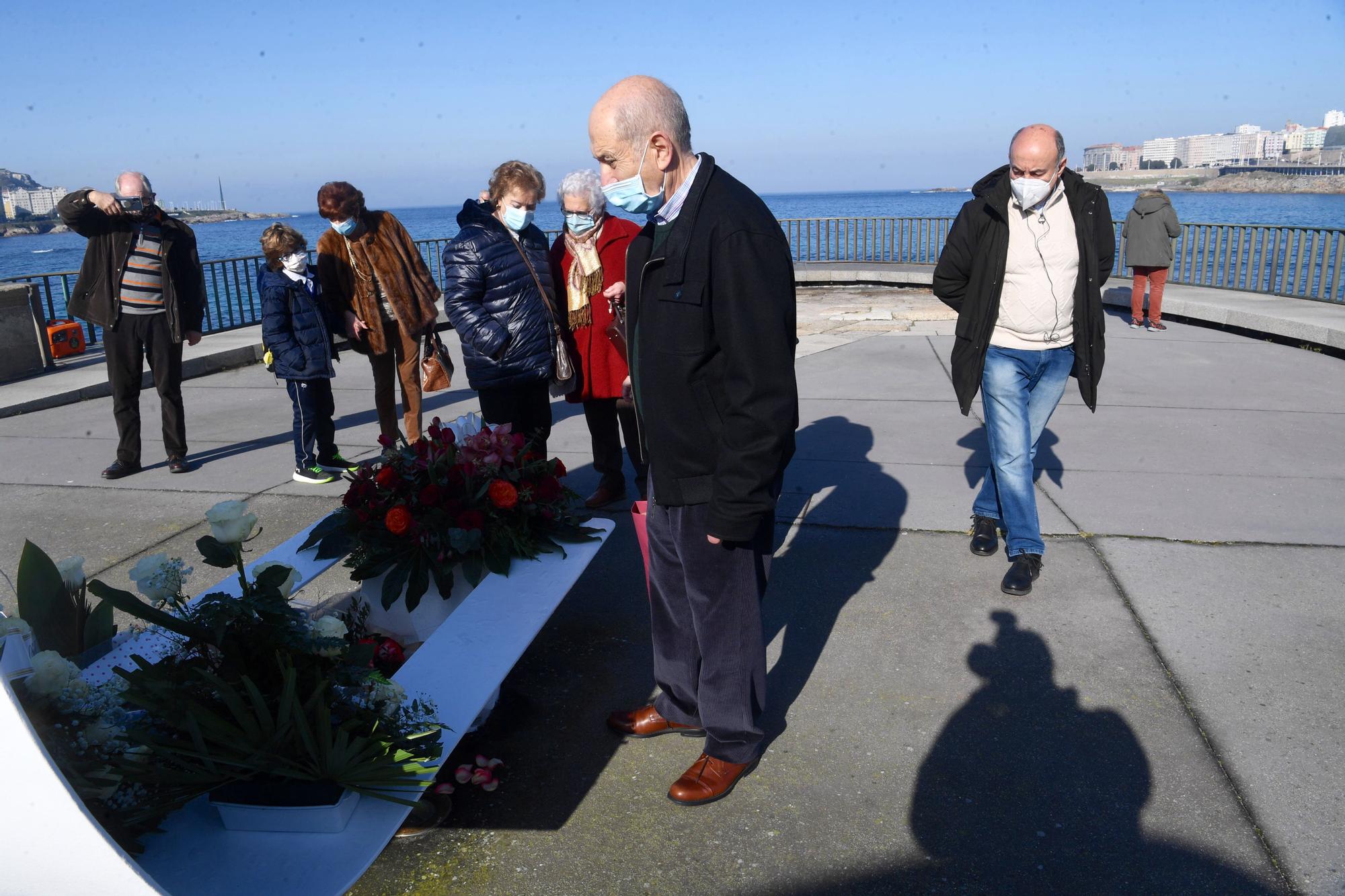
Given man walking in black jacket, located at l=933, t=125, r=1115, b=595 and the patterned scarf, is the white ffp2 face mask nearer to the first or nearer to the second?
man walking in black jacket, located at l=933, t=125, r=1115, b=595

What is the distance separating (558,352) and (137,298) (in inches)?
123

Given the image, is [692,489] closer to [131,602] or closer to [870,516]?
[131,602]

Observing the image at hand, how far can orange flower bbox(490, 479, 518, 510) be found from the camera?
3.48 meters

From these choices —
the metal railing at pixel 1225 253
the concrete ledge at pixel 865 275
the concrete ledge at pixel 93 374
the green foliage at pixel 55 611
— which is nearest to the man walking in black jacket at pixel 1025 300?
the green foliage at pixel 55 611

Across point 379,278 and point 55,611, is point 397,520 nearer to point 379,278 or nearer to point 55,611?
point 55,611

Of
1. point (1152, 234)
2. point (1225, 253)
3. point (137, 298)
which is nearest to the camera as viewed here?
point (137, 298)

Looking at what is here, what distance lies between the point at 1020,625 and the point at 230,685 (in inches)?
119

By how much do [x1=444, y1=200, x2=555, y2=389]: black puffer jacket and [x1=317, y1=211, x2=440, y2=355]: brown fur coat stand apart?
4.51 feet

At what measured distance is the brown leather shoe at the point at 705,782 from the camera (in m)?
2.85

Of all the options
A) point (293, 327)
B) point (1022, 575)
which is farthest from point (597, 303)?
point (1022, 575)

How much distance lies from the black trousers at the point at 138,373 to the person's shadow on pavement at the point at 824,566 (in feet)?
14.0

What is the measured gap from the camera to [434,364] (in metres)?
6.21

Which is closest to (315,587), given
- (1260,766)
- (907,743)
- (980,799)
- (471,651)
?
(471,651)

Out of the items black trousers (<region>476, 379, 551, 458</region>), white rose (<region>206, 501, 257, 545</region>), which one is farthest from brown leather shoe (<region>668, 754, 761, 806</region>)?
black trousers (<region>476, 379, 551, 458</region>)
